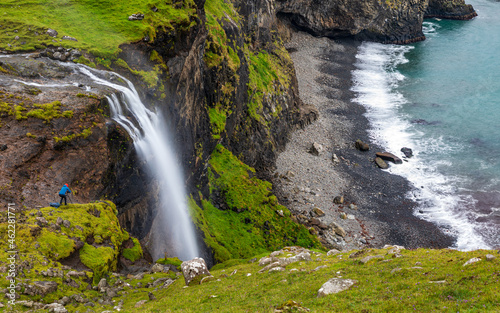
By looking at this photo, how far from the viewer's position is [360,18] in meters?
123

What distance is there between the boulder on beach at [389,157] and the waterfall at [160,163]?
144ft

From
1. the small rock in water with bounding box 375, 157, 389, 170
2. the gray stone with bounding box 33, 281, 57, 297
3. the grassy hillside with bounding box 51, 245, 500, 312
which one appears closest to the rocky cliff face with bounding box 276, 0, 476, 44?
the small rock in water with bounding box 375, 157, 389, 170

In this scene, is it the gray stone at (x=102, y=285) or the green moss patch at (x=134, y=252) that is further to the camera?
the green moss patch at (x=134, y=252)

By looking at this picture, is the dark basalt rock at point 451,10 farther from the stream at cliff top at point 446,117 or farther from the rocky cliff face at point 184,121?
the rocky cliff face at point 184,121

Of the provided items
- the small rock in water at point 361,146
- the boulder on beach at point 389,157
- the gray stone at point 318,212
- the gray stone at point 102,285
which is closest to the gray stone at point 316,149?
the small rock in water at point 361,146

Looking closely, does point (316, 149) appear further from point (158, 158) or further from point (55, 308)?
point (55, 308)

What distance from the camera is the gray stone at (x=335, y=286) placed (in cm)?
1934

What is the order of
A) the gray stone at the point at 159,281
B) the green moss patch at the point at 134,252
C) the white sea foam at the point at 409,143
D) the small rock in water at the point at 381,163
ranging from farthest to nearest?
the small rock in water at the point at 381,163 → the white sea foam at the point at 409,143 → the green moss patch at the point at 134,252 → the gray stone at the point at 159,281

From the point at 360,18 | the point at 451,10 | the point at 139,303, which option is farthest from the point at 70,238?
the point at 451,10

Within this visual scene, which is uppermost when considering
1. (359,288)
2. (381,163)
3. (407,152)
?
(359,288)

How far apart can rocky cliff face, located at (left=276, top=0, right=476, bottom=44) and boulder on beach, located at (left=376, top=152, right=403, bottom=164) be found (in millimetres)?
61004

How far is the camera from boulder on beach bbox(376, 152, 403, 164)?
6891 centimetres

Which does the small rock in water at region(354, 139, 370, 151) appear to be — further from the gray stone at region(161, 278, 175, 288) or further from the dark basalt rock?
the dark basalt rock

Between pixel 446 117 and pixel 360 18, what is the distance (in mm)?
56468
